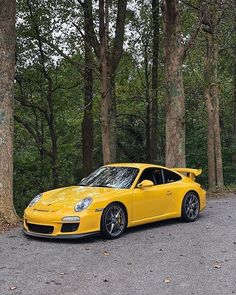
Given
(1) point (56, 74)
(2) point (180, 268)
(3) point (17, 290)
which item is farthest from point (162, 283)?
(1) point (56, 74)

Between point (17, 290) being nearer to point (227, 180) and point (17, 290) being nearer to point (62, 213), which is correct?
point (62, 213)

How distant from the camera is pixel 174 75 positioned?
49.5ft

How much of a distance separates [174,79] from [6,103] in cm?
675

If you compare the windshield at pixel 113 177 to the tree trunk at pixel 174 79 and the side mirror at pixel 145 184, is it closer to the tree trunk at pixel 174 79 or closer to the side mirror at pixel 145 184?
the side mirror at pixel 145 184

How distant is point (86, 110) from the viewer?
67.6ft

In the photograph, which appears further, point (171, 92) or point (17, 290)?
point (171, 92)

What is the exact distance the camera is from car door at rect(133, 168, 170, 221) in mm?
9266

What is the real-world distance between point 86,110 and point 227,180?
1228 cm

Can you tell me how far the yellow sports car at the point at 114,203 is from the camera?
27.1 ft

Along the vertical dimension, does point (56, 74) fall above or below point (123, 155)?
above

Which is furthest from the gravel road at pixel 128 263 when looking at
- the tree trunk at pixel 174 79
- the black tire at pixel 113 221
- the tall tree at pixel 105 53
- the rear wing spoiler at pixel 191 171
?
the tall tree at pixel 105 53

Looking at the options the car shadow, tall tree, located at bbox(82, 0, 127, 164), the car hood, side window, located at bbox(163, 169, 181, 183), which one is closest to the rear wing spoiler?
side window, located at bbox(163, 169, 181, 183)

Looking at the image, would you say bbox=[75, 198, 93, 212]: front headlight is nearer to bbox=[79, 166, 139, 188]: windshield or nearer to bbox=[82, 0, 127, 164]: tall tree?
bbox=[79, 166, 139, 188]: windshield

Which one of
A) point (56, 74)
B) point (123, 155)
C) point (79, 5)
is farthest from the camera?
point (123, 155)
